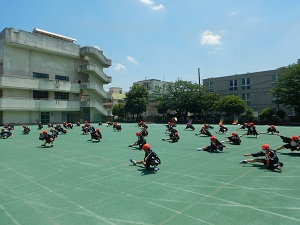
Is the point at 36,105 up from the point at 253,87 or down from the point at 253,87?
down

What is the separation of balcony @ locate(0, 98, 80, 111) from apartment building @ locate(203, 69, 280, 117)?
29.2 m

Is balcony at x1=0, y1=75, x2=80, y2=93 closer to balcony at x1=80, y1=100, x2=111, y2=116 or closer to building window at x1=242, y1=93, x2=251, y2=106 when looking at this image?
balcony at x1=80, y1=100, x2=111, y2=116

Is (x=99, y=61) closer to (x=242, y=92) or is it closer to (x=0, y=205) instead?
(x=242, y=92)

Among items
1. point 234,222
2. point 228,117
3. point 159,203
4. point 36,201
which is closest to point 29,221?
point 36,201

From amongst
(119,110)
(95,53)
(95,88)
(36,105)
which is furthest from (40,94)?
(119,110)

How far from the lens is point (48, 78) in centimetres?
4512

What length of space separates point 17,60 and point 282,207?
44.9 meters

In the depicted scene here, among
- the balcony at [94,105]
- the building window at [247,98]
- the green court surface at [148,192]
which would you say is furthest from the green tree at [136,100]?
the green court surface at [148,192]

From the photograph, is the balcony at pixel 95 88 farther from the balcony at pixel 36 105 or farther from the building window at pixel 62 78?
the balcony at pixel 36 105

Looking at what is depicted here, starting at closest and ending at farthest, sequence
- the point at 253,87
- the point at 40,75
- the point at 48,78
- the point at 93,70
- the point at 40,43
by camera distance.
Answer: the point at 40,43
the point at 40,75
the point at 48,78
the point at 93,70
the point at 253,87

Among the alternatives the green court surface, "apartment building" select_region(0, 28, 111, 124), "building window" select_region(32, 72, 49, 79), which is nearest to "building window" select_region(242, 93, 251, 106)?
"apartment building" select_region(0, 28, 111, 124)

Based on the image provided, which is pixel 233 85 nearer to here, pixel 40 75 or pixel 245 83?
pixel 245 83

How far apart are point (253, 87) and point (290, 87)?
14.6 metres

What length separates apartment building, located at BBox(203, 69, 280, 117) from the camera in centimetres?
5159
